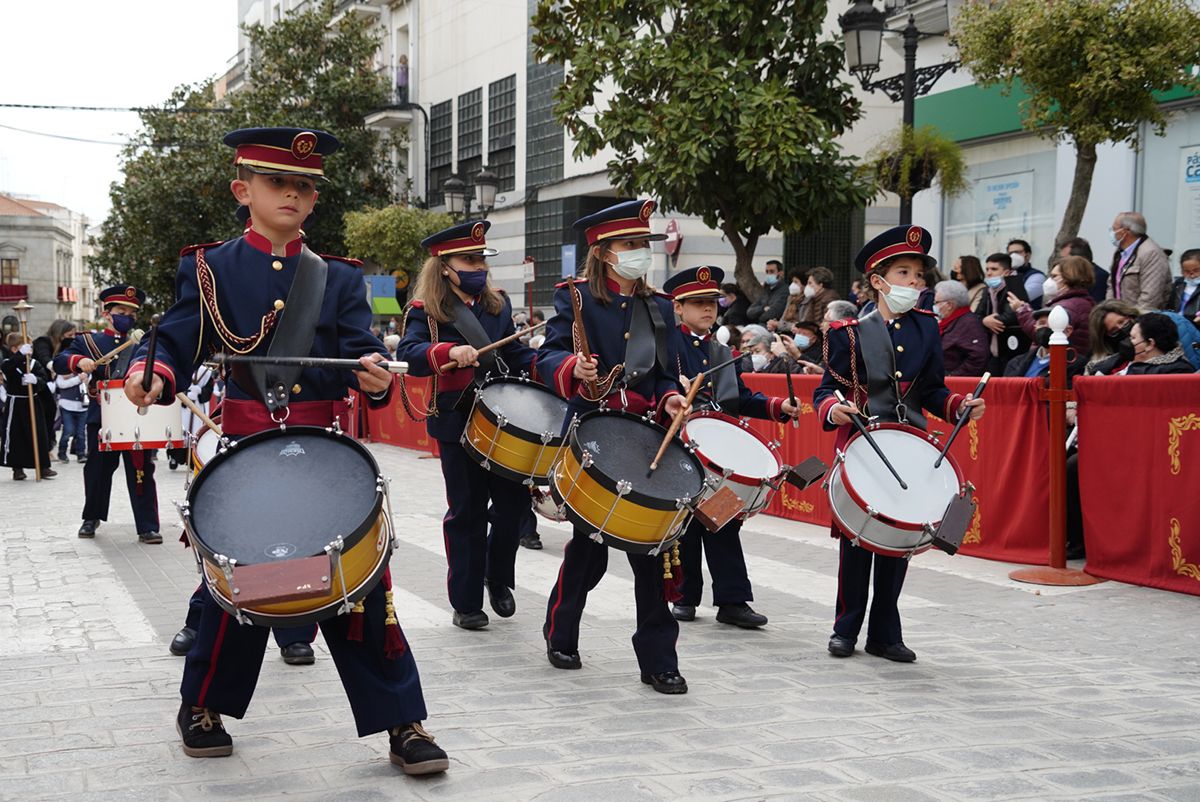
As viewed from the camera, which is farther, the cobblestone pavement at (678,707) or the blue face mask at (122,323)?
the blue face mask at (122,323)

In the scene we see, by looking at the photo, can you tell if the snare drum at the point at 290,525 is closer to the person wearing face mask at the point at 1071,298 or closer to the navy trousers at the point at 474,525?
the navy trousers at the point at 474,525

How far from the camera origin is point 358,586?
14.2ft

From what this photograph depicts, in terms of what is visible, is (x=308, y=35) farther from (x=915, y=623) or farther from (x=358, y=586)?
(x=358, y=586)

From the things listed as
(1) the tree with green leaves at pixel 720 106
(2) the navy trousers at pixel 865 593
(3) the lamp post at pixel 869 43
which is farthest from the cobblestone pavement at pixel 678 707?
(1) the tree with green leaves at pixel 720 106

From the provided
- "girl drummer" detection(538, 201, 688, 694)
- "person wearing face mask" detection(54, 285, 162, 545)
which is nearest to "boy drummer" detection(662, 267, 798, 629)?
"girl drummer" detection(538, 201, 688, 694)

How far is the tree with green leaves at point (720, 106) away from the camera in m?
16.5

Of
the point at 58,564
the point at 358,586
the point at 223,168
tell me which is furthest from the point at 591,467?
the point at 223,168

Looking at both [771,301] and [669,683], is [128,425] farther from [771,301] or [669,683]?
[771,301]

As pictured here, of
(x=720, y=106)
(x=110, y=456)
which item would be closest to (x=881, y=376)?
(x=110, y=456)

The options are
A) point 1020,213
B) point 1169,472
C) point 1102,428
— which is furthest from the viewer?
point 1020,213

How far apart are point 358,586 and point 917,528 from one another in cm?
293

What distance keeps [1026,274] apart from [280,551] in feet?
34.1

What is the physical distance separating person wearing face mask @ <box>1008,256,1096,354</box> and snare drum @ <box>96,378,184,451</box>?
23.8 ft

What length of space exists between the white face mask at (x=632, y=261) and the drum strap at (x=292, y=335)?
159cm
